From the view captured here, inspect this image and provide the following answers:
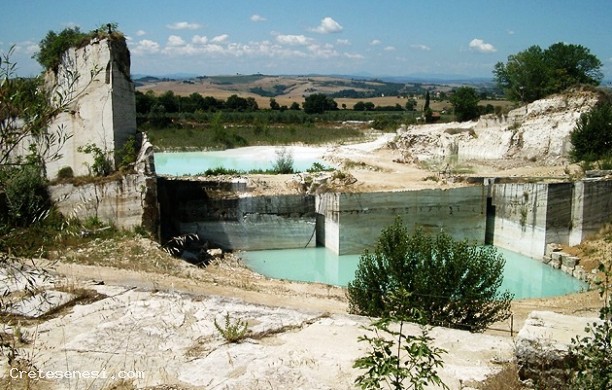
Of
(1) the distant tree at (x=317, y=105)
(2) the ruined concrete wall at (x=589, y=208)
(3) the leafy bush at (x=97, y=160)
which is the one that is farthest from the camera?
(1) the distant tree at (x=317, y=105)

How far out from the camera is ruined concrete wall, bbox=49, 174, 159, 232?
16.8 metres

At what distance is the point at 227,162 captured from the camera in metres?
35.6

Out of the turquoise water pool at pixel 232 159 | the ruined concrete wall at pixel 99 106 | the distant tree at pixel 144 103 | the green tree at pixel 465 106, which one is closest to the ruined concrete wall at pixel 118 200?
the ruined concrete wall at pixel 99 106

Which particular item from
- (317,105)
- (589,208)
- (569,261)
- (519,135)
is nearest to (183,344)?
(569,261)

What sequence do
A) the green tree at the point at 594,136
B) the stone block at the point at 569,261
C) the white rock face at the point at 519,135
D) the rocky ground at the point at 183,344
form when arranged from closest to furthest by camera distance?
1. the rocky ground at the point at 183,344
2. the stone block at the point at 569,261
3. the green tree at the point at 594,136
4. the white rock face at the point at 519,135

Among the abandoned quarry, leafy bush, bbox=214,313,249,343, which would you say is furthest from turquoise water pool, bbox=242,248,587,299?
leafy bush, bbox=214,313,249,343

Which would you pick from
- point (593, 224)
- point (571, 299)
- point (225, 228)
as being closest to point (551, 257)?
point (593, 224)

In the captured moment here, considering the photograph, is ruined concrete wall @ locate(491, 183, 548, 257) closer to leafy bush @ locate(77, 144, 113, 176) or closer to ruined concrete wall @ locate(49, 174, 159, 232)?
ruined concrete wall @ locate(49, 174, 159, 232)

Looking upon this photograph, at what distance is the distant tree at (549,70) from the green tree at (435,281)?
28.8 m

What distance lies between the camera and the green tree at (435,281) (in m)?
10.3

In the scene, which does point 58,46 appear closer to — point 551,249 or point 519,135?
point 551,249

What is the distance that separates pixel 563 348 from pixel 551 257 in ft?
50.5

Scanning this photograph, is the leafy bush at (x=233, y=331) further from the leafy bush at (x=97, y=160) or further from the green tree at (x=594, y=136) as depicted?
the green tree at (x=594, y=136)

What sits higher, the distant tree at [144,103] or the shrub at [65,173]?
the distant tree at [144,103]
